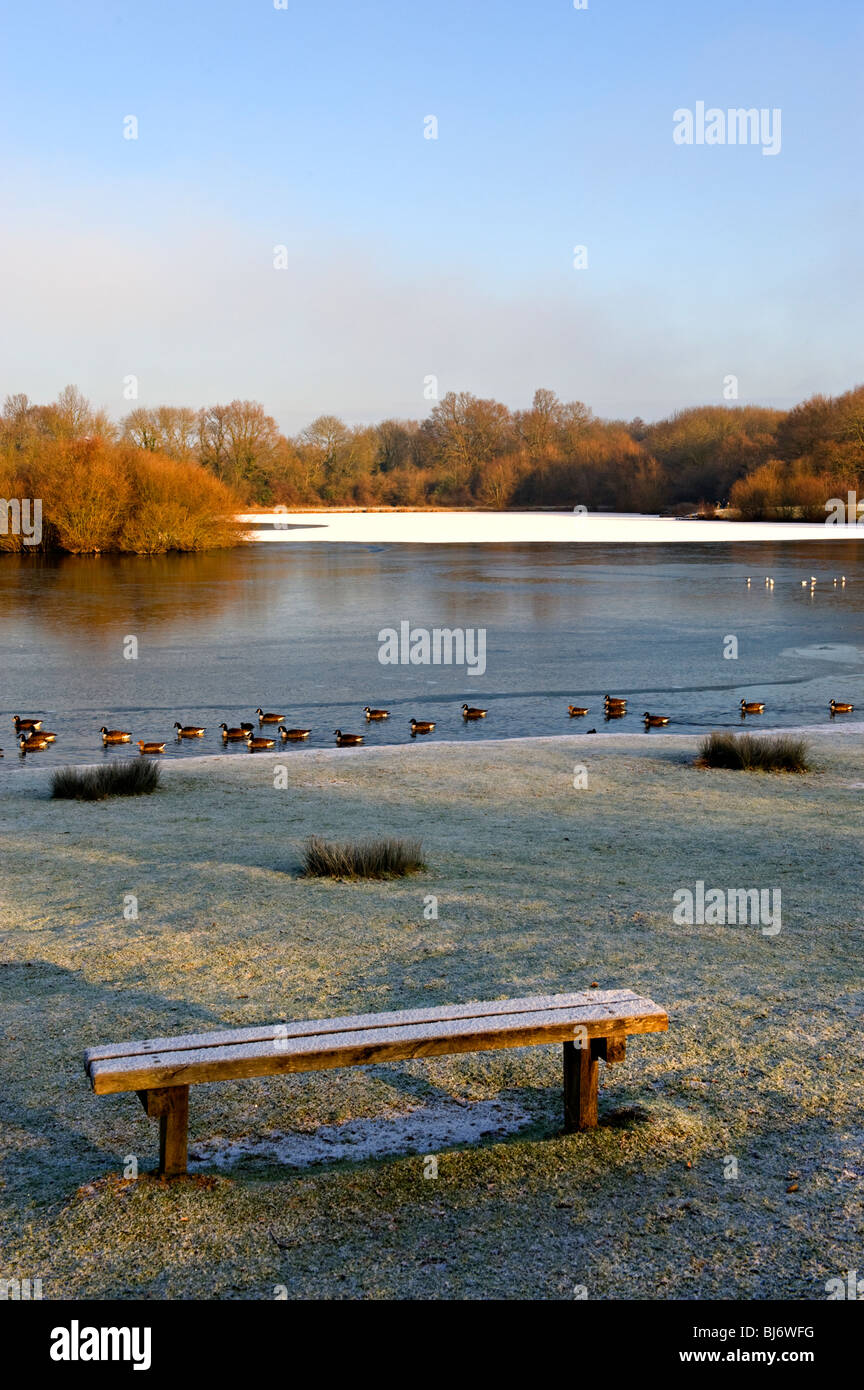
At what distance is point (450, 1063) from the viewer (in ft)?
16.0

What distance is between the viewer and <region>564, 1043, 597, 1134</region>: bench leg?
13.5 ft

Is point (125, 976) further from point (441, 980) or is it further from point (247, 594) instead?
point (247, 594)

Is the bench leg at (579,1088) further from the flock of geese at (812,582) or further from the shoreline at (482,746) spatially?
the flock of geese at (812,582)

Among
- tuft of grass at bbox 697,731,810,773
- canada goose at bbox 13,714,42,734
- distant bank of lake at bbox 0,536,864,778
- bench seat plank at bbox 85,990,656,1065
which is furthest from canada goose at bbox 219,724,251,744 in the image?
bench seat plank at bbox 85,990,656,1065

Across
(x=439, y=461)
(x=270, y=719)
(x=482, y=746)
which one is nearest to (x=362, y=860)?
(x=482, y=746)

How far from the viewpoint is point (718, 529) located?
249ft

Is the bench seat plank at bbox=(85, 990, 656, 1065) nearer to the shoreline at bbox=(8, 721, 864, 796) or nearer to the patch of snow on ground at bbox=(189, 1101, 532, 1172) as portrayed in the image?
the patch of snow on ground at bbox=(189, 1101, 532, 1172)

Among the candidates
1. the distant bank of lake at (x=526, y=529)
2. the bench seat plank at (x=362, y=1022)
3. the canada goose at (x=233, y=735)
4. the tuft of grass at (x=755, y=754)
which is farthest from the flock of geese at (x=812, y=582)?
the bench seat plank at (x=362, y=1022)

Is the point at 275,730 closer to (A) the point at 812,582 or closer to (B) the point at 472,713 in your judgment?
(B) the point at 472,713

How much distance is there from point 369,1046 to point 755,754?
30.3 ft

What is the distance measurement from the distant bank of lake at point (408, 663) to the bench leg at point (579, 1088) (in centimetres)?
977

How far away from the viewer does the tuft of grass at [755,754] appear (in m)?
12.1
